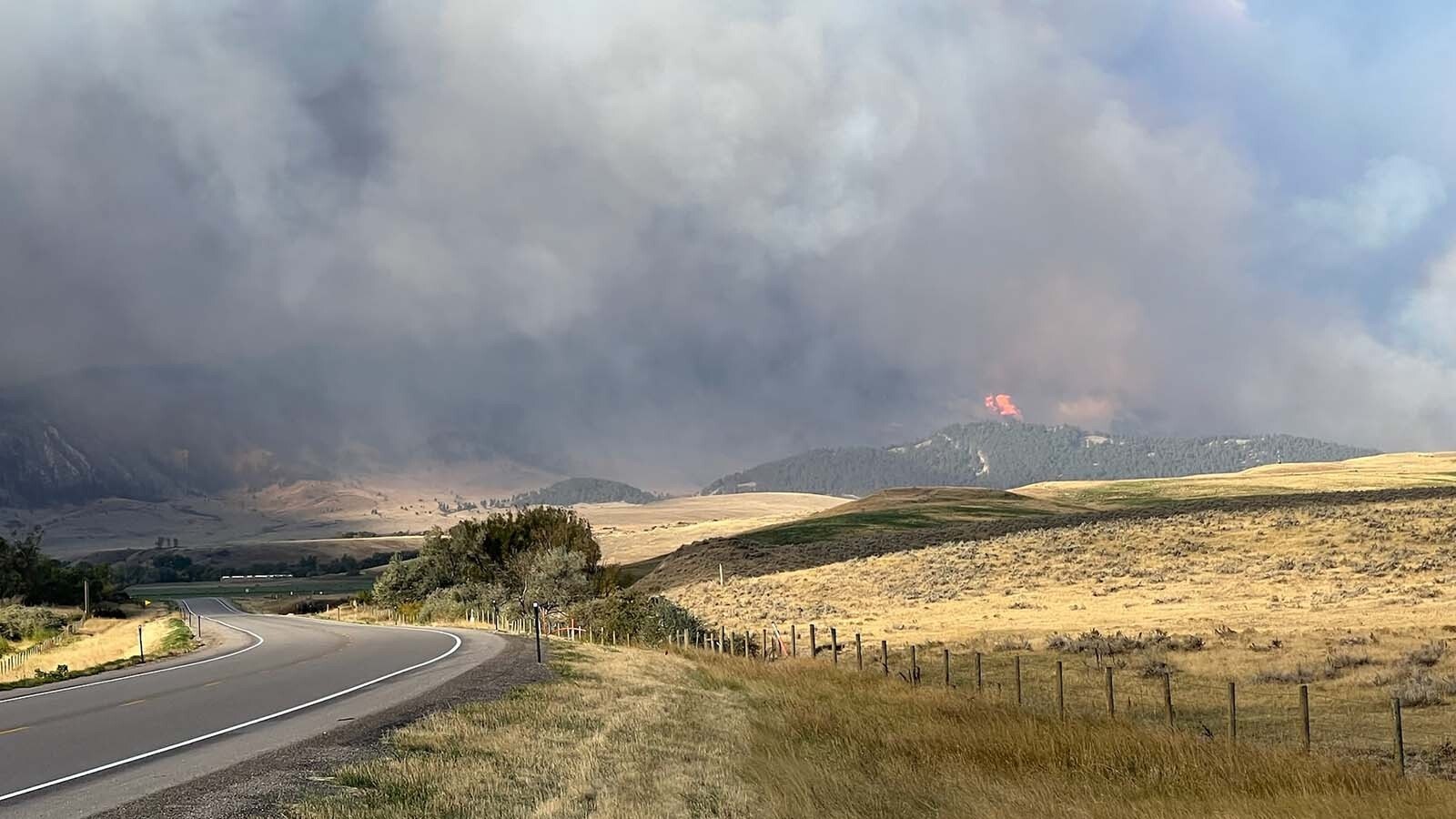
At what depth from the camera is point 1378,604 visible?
5153 centimetres

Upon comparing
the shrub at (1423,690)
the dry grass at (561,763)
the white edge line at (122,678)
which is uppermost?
the dry grass at (561,763)

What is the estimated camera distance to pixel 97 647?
64.6m

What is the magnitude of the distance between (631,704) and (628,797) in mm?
9357

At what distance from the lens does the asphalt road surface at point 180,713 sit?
582 inches

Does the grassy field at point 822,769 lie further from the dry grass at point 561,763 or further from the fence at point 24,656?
the fence at point 24,656

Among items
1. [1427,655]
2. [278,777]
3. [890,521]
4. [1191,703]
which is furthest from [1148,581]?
[890,521]

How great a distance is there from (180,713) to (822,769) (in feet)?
42.6

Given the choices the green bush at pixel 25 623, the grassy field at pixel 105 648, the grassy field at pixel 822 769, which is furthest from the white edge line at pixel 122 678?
the green bush at pixel 25 623

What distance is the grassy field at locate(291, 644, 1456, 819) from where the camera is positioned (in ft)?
47.0

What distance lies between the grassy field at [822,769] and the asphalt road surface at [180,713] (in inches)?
96.0

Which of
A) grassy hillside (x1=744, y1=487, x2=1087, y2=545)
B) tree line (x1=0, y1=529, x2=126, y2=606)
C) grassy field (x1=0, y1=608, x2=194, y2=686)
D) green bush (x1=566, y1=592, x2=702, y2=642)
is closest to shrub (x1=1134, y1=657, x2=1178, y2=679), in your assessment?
green bush (x1=566, y1=592, x2=702, y2=642)

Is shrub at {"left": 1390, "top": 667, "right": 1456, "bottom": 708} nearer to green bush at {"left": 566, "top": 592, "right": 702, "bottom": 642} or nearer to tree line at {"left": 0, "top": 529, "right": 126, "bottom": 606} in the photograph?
green bush at {"left": 566, "top": 592, "right": 702, "bottom": 642}

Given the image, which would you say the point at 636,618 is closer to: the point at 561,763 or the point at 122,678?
the point at 122,678

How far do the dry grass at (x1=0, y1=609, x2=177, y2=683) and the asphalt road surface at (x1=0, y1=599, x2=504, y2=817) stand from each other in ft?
38.6
